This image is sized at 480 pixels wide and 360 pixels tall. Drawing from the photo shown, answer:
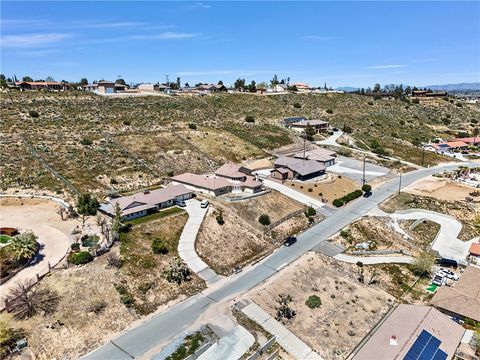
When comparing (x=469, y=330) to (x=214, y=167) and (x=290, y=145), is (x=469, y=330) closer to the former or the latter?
(x=214, y=167)

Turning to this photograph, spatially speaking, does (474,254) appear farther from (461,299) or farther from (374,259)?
(374,259)

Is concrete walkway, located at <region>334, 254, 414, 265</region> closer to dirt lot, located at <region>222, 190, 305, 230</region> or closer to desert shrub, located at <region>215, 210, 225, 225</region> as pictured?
dirt lot, located at <region>222, 190, 305, 230</region>

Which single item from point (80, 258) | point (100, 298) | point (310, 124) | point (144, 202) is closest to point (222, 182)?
point (144, 202)

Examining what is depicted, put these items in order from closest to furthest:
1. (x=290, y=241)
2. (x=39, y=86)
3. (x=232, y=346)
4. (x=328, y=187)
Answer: (x=232, y=346), (x=290, y=241), (x=328, y=187), (x=39, y=86)

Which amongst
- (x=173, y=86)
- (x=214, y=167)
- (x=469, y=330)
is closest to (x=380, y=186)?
(x=214, y=167)

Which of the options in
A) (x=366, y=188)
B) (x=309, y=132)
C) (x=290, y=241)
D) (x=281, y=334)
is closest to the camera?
(x=281, y=334)

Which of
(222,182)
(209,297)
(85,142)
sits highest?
(85,142)

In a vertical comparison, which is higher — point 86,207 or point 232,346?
point 86,207
